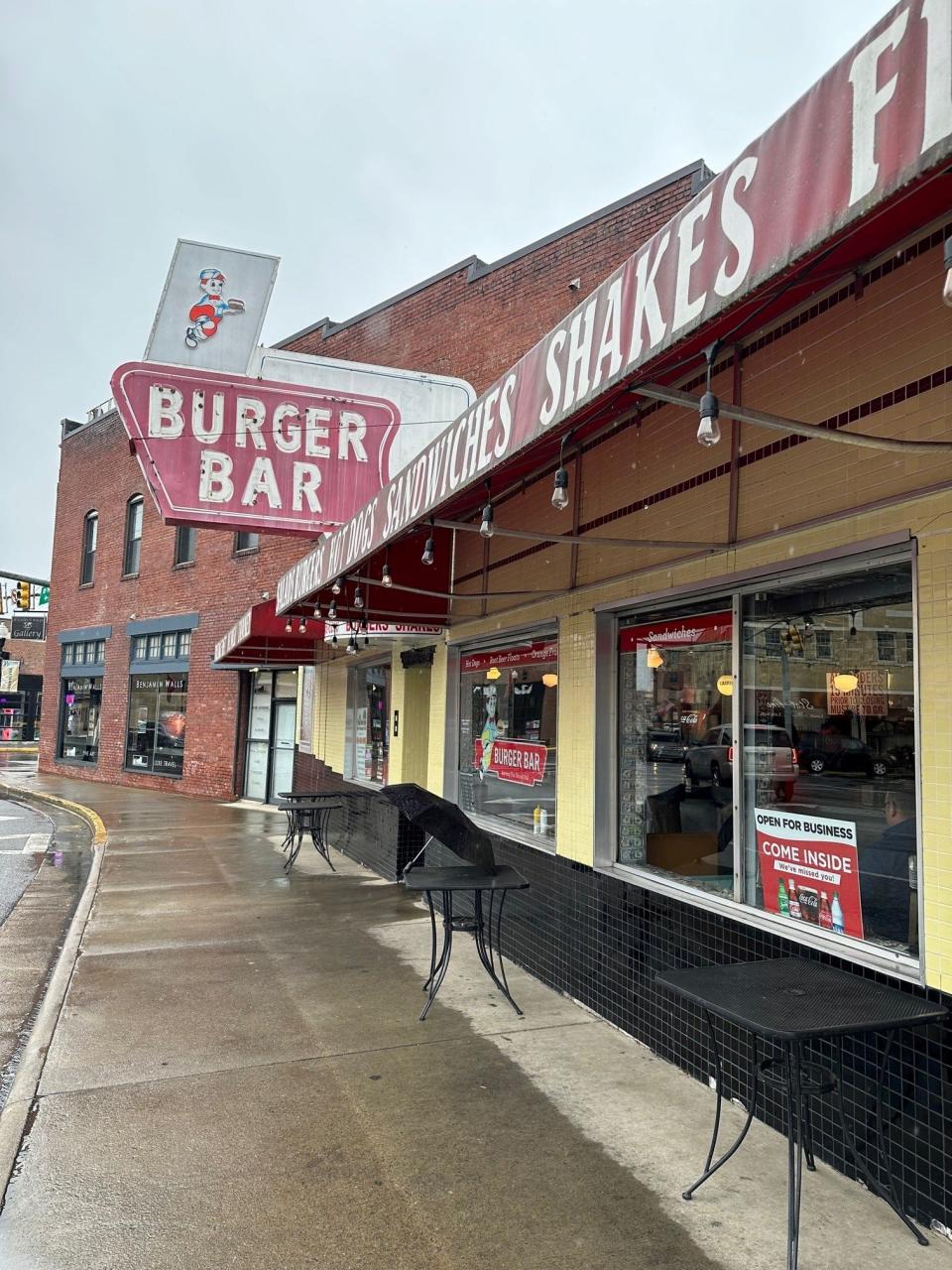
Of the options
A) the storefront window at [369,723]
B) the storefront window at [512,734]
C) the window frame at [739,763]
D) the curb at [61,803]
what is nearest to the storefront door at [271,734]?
the curb at [61,803]

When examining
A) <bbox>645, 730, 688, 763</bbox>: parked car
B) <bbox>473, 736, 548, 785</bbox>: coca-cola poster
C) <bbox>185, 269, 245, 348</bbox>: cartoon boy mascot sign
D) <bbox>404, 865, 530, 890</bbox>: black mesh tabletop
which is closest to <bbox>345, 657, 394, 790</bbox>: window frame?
<bbox>473, 736, 548, 785</bbox>: coca-cola poster

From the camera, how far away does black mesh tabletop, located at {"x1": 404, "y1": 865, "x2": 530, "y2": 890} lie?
5.19 metres

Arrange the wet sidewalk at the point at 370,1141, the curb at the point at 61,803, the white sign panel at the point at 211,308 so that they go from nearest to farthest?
the wet sidewalk at the point at 370,1141 < the white sign panel at the point at 211,308 < the curb at the point at 61,803

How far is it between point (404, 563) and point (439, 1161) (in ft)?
16.0

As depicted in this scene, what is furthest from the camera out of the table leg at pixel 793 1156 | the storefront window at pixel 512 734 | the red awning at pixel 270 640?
the red awning at pixel 270 640

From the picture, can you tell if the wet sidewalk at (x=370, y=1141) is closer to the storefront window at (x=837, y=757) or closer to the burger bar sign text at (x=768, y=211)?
the storefront window at (x=837, y=757)

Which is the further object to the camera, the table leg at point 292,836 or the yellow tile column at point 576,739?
the table leg at point 292,836

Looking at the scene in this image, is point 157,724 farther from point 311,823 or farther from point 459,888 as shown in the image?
point 459,888

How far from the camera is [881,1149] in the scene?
3.32 metres

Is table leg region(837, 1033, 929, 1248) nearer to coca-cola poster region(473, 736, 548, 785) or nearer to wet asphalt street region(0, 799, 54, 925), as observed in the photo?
coca-cola poster region(473, 736, 548, 785)

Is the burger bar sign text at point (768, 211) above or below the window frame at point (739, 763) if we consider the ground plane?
above

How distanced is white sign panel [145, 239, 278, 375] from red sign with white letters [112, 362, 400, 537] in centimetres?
30

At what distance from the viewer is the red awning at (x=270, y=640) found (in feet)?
35.3

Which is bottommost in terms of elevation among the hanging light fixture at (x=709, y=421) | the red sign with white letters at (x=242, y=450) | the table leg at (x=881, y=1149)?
the table leg at (x=881, y=1149)
